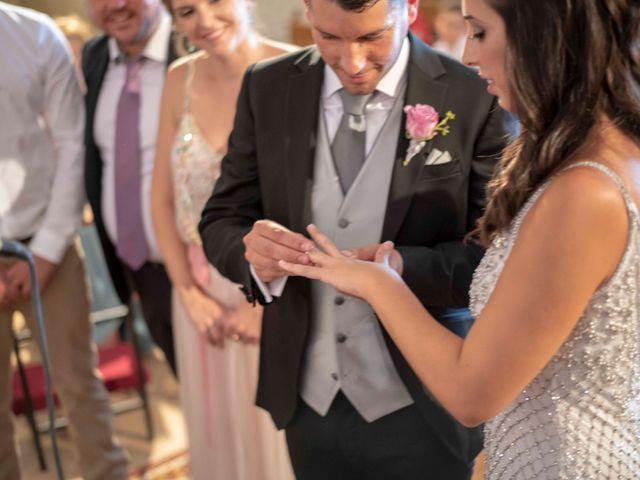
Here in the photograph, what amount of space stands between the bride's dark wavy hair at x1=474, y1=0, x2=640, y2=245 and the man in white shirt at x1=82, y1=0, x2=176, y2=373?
194 centimetres

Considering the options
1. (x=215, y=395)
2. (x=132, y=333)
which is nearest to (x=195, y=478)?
(x=215, y=395)

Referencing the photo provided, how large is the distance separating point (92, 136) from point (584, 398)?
2.19 metres

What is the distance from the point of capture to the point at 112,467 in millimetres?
3117

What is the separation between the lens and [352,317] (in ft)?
6.03

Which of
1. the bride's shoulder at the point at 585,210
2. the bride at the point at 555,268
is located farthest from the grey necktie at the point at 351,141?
the bride's shoulder at the point at 585,210

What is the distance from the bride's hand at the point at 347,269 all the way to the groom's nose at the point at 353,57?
355 mm

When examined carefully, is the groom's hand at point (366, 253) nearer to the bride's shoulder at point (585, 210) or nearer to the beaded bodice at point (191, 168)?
the bride's shoulder at point (585, 210)

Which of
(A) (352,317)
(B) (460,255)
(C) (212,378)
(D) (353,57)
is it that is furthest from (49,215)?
(B) (460,255)

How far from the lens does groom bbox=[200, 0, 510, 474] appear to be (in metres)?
1.72

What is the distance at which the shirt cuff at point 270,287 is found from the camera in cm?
181

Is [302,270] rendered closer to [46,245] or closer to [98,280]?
[46,245]

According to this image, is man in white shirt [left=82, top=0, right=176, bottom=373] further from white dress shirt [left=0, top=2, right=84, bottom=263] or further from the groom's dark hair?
the groom's dark hair

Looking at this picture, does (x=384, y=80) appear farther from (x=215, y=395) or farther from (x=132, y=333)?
(x=132, y=333)

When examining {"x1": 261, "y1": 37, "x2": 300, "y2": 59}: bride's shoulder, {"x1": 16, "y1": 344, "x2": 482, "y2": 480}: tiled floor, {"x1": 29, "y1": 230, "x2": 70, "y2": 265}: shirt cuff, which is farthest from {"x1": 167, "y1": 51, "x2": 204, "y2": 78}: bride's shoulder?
{"x1": 16, "y1": 344, "x2": 482, "y2": 480}: tiled floor
